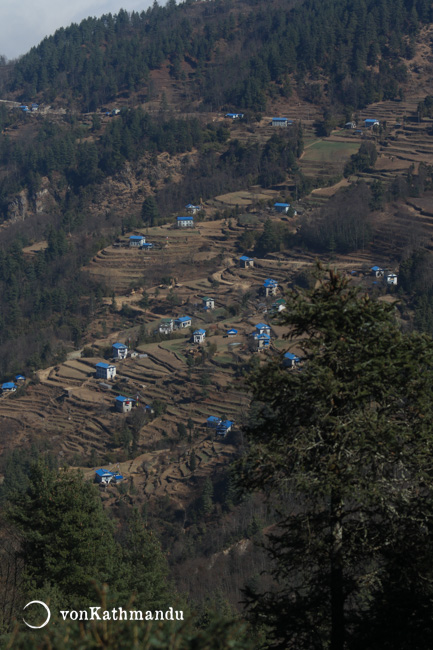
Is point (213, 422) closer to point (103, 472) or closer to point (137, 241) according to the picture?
point (103, 472)

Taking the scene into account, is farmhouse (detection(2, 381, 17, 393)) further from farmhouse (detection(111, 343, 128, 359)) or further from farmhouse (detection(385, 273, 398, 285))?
farmhouse (detection(385, 273, 398, 285))

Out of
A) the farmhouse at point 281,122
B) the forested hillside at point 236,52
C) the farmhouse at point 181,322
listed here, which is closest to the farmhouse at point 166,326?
the farmhouse at point 181,322

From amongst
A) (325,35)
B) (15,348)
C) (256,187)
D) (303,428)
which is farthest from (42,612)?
(325,35)

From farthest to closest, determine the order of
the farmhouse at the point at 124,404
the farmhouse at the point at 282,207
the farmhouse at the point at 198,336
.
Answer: the farmhouse at the point at 282,207 → the farmhouse at the point at 198,336 → the farmhouse at the point at 124,404

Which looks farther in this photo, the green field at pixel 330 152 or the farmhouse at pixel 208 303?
the green field at pixel 330 152

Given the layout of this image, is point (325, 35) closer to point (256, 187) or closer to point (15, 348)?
point (256, 187)

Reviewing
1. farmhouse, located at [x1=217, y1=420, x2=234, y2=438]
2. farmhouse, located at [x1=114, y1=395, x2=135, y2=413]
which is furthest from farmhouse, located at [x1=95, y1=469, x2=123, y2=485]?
farmhouse, located at [x1=114, y1=395, x2=135, y2=413]

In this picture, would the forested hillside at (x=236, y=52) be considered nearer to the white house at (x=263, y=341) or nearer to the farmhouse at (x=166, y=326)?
the farmhouse at (x=166, y=326)
